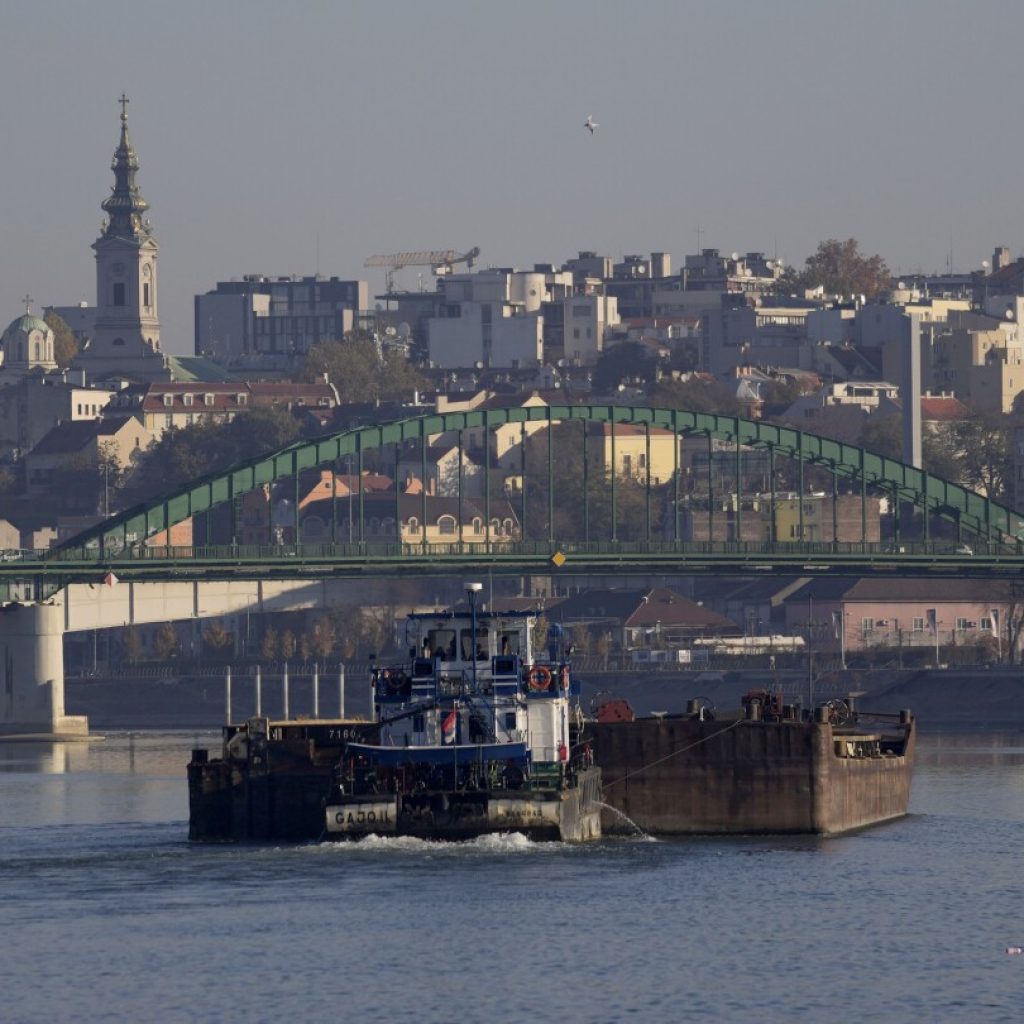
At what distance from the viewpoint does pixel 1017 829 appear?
93.5 metres

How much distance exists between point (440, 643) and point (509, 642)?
1635 millimetres

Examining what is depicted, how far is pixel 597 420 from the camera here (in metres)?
178

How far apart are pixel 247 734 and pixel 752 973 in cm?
2319

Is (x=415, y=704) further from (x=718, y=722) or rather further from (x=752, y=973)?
(x=752, y=973)

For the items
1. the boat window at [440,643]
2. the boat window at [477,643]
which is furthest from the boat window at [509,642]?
the boat window at [440,643]

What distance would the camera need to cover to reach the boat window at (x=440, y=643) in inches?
3359

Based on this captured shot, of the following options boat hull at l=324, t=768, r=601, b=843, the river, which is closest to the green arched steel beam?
the river

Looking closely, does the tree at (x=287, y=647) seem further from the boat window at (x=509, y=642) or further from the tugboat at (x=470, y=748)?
the tugboat at (x=470, y=748)

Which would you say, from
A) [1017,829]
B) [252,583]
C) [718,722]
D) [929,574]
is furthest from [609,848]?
[252,583]

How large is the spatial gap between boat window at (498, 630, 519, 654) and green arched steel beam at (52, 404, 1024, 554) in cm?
8247

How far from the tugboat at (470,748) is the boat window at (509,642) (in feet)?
Answer: 0.08

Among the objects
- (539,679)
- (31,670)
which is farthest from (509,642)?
(31,670)

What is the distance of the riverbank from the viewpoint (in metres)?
164

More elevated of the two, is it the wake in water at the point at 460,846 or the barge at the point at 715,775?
the barge at the point at 715,775
